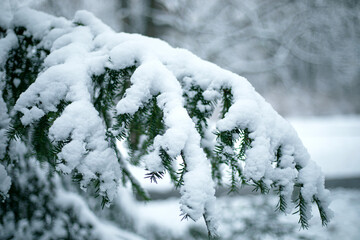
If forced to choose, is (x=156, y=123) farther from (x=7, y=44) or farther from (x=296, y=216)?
(x=296, y=216)

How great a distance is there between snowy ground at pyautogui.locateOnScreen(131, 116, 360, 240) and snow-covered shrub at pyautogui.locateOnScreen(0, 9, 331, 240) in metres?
0.52

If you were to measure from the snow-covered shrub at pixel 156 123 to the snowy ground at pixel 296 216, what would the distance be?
52 centimetres

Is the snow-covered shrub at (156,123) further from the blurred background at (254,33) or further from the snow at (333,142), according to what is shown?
the snow at (333,142)

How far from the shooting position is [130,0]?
201 inches

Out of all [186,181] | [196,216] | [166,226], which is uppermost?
[186,181]

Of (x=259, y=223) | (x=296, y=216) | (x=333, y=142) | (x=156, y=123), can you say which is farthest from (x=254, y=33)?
(x=333, y=142)

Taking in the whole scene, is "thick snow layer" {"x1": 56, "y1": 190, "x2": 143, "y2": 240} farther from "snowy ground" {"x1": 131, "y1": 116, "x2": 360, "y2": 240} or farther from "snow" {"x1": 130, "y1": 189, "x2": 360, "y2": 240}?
"snowy ground" {"x1": 131, "y1": 116, "x2": 360, "y2": 240}

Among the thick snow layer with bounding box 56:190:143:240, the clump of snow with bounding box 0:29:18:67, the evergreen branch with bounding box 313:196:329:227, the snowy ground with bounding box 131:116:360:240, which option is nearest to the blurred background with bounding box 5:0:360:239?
the snowy ground with bounding box 131:116:360:240

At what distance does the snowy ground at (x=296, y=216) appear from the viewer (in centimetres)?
228

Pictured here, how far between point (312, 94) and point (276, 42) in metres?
4.71

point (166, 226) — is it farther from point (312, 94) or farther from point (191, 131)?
point (312, 94)

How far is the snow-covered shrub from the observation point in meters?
0.79

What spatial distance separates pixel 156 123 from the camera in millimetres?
1018

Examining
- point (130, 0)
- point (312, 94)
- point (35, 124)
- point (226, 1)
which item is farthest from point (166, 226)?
point (312, 94)
